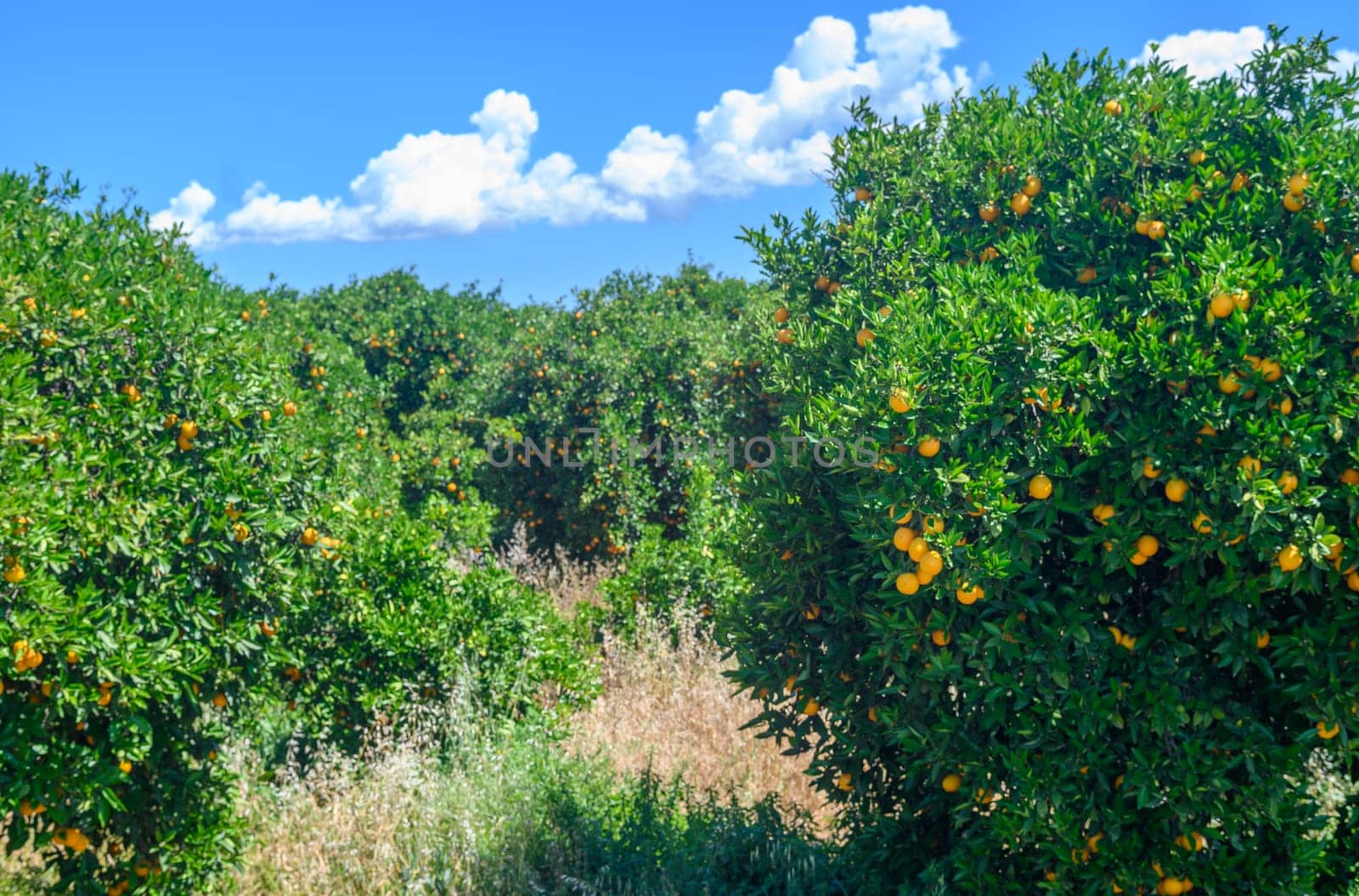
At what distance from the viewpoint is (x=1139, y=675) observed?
3.36m

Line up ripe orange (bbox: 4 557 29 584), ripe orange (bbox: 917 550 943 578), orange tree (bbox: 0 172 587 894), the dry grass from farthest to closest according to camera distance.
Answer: the dry grass → orange tree (bbox: 0 172 587 894) → ripe orange (bbox: 4 557 29 584) → ripe orange (bbox: 917 550 943 578)

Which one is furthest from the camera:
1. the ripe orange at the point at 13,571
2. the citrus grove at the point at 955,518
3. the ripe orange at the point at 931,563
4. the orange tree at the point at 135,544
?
the orange tree at the point at 135,544

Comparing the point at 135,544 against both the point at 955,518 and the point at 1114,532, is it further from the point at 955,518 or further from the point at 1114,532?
the point at 1114,532

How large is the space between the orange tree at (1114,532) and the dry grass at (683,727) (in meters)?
1.31

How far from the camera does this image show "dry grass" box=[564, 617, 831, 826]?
18.1 feet

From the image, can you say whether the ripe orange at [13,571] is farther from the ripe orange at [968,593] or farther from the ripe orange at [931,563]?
the ripe orange at [968,593]

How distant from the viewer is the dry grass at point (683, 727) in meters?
5.53

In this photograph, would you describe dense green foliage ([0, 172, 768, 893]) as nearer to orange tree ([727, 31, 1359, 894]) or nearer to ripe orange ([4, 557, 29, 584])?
ripe orange ([4, 557, 29, 584])

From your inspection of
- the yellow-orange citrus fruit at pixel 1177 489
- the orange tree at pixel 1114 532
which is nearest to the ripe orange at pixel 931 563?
the orange tree at pixel 1114 532

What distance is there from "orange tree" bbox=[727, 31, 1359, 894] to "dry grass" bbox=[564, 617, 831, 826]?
1310 mm

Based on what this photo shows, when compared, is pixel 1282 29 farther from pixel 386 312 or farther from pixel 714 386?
pixel 386 312

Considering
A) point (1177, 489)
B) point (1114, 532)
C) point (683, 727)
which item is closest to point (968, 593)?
point (1114, 532)

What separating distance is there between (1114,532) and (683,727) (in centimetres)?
351

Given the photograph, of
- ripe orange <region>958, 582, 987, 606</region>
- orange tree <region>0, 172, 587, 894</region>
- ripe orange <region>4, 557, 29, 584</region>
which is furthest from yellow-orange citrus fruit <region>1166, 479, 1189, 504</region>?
ripe orange <region>4, 557, 29, 584</region>
